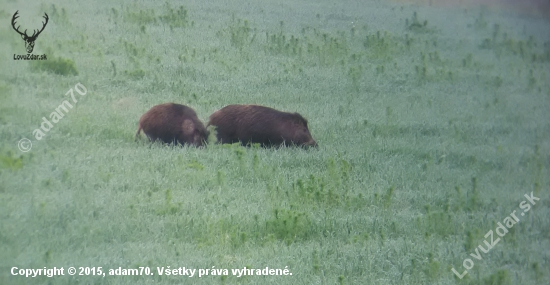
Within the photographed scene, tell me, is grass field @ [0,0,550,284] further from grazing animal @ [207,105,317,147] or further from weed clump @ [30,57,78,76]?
grazing animal @ [207,105,317,147]

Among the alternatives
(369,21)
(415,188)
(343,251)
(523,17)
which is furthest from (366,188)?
(523,17)

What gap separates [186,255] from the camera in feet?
16.0

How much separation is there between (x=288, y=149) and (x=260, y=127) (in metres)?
0.36

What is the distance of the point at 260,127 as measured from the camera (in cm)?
709

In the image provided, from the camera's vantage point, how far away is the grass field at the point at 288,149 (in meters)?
5.02

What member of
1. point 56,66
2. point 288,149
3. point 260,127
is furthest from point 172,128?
point 56,66

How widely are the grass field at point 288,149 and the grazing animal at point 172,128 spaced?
22 cm

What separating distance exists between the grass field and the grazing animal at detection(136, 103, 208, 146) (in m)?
0.22

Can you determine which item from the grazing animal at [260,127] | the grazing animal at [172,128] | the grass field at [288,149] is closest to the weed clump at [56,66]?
the grass field at [288,149]

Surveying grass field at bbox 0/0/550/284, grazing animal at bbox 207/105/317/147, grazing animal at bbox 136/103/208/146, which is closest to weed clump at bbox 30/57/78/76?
grass field at bbox 0/0/550/284

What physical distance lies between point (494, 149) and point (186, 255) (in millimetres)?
3743

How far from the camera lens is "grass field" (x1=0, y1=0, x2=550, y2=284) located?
5020 millimetres

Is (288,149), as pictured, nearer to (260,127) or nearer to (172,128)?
(260,127)

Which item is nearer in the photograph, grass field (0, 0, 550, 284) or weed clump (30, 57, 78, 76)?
grass field (0, 0, 550, 284)
